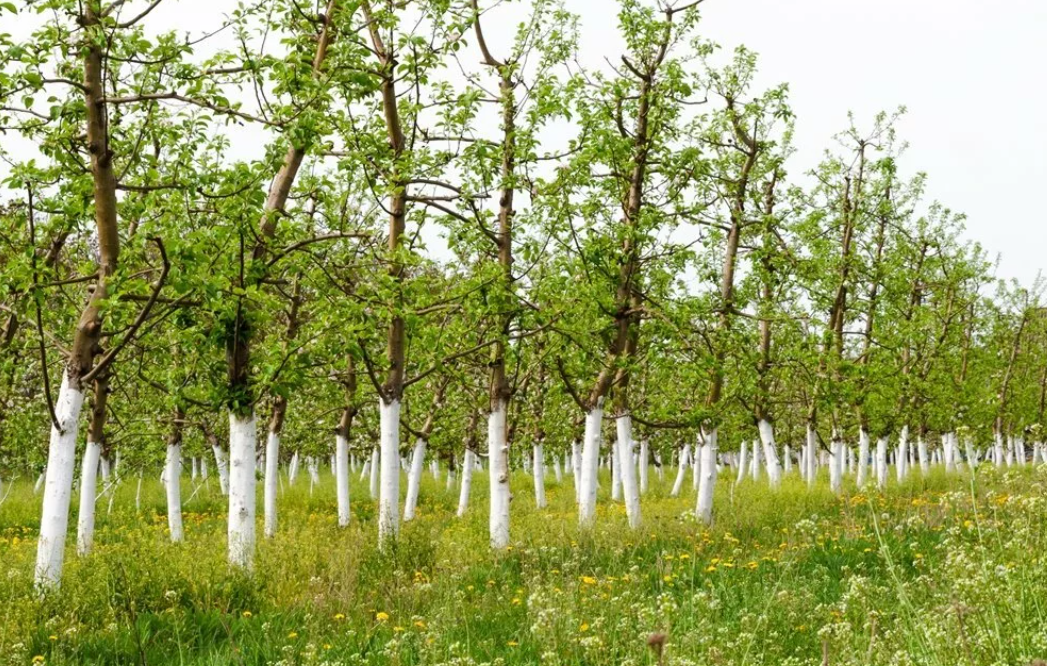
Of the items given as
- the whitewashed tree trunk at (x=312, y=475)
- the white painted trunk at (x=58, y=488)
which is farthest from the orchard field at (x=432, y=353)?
the whitewashed tree trunk at (x=312, y=475)

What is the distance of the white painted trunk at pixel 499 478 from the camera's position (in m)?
15.5

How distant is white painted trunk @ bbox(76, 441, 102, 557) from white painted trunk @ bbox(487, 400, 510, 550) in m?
6.51

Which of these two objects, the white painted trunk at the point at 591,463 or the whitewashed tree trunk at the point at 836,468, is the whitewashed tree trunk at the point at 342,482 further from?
the whitewashed tree trunk at the point at 836,468

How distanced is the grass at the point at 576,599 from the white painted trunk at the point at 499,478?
64 cm

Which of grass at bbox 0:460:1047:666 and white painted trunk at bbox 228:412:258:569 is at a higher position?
white painted trunk at bbox 228:412:258:569

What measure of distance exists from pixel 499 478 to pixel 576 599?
6.93 metres

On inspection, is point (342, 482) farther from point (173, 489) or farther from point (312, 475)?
point (312, 475)

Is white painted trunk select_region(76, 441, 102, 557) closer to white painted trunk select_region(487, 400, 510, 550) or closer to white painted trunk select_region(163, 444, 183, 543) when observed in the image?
white painted trunk select_region(163, 444, 183, 543)

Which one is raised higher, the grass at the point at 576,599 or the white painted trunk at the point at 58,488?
the white painted trunk at the point at 58,488

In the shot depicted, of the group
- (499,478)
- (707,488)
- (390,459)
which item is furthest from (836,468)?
(390,459)

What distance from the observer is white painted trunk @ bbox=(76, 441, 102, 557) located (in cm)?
1423

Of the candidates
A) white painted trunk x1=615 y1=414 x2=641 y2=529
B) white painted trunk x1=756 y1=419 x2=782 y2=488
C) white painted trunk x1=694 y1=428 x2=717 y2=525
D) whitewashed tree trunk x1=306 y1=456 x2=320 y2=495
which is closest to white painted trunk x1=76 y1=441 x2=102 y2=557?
white painted trunk x1=615 y1=414 x2=641 y2=529

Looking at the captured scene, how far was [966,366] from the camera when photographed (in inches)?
1331

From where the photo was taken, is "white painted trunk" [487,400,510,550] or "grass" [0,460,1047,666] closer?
"grass" [0,460,1047,666]
